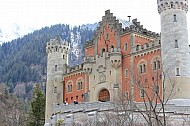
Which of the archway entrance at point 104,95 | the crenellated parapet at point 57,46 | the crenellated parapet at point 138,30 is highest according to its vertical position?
the crenellated parapet at point 138,30

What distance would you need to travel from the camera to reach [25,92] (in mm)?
196625

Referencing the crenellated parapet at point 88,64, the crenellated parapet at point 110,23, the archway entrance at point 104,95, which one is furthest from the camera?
the crenellated parapet at point 88,64

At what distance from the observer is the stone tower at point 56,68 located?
64250 mm

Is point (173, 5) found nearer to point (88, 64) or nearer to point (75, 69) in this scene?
point (88, 64)

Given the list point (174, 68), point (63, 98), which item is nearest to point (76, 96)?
point (63, 98)

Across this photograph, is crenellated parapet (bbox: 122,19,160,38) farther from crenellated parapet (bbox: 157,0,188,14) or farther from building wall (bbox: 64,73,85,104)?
building wall (bbox: 64,73,85,104)

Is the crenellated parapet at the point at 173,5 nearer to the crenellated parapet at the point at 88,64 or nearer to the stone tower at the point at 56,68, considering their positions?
the crenellated parapet at the point at 88,64

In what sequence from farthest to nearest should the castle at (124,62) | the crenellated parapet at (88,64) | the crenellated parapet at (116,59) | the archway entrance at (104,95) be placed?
the crenellated parapet at (88,64) < the archway entrance at (104,95) < the crenellated parapet at (116,59) < the castle at (124,62)

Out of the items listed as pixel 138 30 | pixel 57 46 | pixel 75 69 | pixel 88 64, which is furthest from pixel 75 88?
pixel 138 30

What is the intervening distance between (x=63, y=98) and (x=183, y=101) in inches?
986

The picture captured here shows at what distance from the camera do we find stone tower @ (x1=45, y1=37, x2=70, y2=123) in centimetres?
6425

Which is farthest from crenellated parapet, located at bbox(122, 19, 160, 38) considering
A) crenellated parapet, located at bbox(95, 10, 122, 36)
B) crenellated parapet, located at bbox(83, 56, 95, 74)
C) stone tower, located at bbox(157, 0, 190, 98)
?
crenellated parapet, located at bbox(83, 56, 95, 74)

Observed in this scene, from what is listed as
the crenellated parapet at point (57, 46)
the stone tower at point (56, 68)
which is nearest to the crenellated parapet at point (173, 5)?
the crenellated parapet at point (57, 46)

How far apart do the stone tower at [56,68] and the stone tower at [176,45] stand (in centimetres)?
2085
